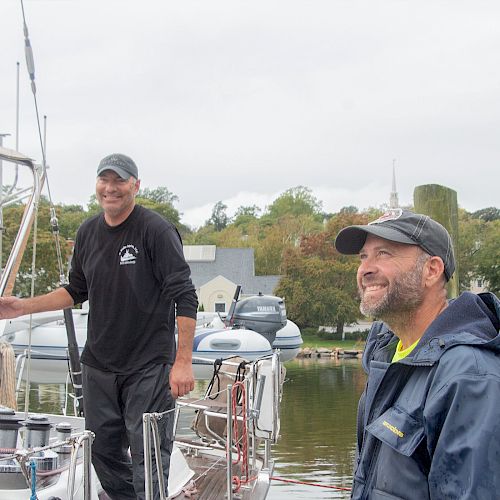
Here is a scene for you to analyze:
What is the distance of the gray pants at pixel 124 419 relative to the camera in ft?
13.0

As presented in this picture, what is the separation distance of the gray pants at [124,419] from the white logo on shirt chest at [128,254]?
530 millimetres

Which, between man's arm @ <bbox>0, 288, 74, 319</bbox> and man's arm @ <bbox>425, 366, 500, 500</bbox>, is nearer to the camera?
man's arm @ <bbox>425, 366, 500, 500</bbox>

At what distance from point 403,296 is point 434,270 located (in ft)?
0.38

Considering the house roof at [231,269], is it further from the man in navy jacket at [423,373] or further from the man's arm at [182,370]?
the man in navy jacket at [423,373]

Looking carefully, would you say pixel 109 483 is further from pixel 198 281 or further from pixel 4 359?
pixel 198 281

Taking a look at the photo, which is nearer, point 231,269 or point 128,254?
point 128,254

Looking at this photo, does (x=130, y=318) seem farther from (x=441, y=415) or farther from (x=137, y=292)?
(x=441, y=415)

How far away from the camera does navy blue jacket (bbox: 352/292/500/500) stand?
171cm

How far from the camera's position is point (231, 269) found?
59531mm

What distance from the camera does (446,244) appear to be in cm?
221

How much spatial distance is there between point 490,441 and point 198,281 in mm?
55989

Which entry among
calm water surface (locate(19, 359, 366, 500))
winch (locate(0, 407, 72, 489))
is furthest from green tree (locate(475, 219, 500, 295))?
winch (locate(0, 407, 72, 489))

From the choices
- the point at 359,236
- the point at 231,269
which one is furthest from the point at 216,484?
the point at 231,269

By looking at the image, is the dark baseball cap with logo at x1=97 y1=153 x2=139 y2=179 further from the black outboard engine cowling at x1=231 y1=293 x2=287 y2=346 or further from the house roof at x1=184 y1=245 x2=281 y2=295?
the house roof at x1=184 y1=245 x2=281 y2=295
